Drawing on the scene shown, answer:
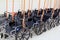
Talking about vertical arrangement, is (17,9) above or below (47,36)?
above

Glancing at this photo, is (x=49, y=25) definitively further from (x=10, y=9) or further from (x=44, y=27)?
(x=10, y=9)

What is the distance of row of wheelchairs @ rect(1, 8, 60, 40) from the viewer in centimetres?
158

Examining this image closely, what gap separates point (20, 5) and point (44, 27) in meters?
0.42

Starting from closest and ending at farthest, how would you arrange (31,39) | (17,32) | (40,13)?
(17,32)
(31,39)
(40,13)

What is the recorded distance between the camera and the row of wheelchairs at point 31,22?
5.17 ft

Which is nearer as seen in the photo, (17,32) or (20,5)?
Result: (17,32)

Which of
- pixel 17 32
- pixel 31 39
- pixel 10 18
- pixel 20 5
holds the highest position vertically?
pixel 20 5

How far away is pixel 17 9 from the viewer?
1.86m

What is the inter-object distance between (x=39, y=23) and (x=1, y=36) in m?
0.46

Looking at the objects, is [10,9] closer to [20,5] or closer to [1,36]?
[20,5]

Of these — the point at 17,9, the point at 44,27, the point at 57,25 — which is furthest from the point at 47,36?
the point at 17,9

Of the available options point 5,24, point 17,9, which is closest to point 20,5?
point 17,9

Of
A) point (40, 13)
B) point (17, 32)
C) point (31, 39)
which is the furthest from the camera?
point (40, 13)

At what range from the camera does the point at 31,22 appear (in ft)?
5.45
